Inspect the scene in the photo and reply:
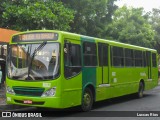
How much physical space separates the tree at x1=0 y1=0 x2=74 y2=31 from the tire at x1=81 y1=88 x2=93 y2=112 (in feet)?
29.9

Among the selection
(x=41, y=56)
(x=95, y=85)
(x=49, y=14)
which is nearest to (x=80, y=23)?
(x=49, y=14)

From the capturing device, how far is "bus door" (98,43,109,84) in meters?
13.8

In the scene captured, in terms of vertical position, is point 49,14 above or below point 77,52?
above

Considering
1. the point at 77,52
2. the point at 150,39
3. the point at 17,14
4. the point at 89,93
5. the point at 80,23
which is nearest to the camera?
the point at 77,52

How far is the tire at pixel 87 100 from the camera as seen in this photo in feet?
40.8

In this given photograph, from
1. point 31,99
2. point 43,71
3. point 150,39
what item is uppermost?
point 150,39

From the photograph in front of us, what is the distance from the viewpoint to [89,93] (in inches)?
507

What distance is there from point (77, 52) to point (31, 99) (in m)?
2.21

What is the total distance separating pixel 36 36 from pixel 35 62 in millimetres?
913

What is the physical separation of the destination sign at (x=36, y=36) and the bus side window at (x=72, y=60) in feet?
1.99

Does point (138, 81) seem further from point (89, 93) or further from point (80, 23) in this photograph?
point (80, 23)

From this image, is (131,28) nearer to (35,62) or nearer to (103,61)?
(103,61)

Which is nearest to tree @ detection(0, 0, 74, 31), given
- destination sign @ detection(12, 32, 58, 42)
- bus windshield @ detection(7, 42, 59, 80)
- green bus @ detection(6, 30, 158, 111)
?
green bus @ detection(6, 30, 158, 111)

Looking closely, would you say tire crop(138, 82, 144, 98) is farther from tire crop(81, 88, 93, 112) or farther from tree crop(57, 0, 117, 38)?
tree crop(57, 0, 117, 38)
